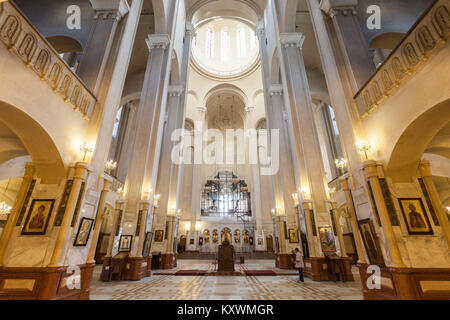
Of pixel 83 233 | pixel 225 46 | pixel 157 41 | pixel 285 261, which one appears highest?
pixel 225 46

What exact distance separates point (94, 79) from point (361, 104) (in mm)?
6909

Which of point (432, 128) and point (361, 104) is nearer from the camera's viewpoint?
point (432, 128)

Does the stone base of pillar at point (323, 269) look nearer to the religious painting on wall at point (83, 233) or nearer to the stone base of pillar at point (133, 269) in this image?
the stone base of pillar at point (133, 269)

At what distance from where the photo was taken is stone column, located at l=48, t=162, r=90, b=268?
13.0ft

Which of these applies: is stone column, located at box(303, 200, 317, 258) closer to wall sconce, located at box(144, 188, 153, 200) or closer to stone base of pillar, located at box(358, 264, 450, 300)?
stone base of pillar, located at box(358, 264, 450, 300)

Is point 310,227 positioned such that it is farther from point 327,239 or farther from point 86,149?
point 86,149

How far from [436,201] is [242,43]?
27.3 m

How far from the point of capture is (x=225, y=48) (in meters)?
26.5

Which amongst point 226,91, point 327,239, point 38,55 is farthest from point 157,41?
point 226,91

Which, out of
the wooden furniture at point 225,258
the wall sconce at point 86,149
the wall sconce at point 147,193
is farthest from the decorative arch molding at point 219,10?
the wooden furniture at point 225,258
